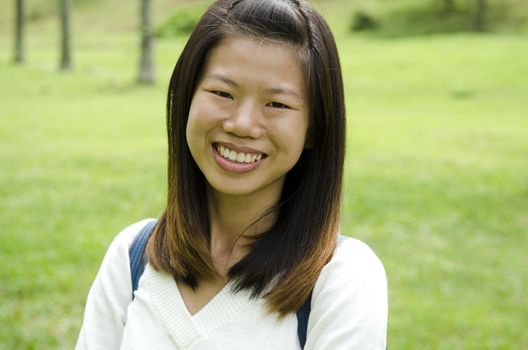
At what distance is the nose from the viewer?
1.91m

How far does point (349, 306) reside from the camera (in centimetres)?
177

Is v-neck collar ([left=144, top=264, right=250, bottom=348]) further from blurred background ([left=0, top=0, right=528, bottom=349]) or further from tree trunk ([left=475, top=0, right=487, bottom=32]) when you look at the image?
tree trunk ([left=475, top=0, right=487, bottom=32])

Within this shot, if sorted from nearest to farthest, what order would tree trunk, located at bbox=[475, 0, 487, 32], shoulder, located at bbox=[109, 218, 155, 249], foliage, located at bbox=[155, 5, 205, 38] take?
shoulder, located at bbox=[109, 218, 155, 249], tree trunk, located at bbox=[475, 0, 487, 32], foliage, located at bbox=[155, 5, 205, 38]

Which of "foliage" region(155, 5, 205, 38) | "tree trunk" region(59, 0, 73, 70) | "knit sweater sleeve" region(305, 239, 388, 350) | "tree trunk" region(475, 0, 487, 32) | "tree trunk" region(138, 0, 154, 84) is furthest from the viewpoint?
"foliage" region(155, 5, 205, 38)

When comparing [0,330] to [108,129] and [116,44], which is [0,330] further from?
[116,44]

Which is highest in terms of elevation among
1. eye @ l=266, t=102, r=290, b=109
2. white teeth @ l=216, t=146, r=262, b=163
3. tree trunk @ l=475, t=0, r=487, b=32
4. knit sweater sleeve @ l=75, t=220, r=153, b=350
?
eye @ l=266, t=102, r=290, b=109

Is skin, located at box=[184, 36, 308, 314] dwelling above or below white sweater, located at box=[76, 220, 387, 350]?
above

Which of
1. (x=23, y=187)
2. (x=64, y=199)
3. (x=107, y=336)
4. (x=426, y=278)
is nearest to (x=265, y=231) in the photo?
(x=107, y=336)

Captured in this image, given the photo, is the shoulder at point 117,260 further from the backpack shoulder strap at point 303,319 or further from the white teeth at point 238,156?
the backpack shoulder strap at point 303,319

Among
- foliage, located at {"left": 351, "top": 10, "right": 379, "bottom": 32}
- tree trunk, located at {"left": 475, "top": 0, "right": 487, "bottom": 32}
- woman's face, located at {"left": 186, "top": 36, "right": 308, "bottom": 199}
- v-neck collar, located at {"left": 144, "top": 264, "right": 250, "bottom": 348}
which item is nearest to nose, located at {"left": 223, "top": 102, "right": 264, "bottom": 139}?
woman's face, located at {"left": 186, "top": 36, "right": 308, "bottom": 199}

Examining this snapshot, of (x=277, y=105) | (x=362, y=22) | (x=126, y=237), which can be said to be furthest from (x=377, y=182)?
(x=362, y=22)

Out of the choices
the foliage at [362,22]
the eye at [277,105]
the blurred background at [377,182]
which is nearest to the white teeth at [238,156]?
the eye at [277,105]

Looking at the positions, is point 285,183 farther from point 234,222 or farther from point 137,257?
point 137,257

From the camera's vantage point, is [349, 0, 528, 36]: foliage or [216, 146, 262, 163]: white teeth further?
[349, 0, 528, 36]: foliage
